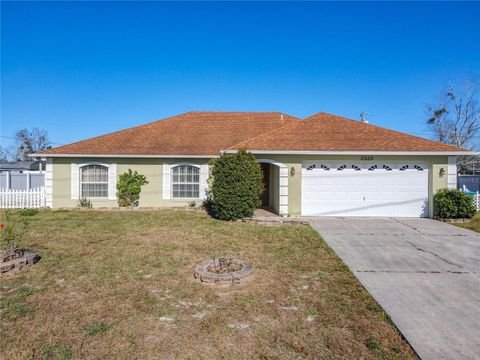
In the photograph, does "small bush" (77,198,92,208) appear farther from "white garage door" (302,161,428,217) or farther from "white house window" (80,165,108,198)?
"white garage door" (302,161,428,217)

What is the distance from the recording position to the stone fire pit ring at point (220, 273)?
17.5 ft

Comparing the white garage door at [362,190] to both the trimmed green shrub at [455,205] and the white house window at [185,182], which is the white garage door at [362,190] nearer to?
the trimmed green shrub at [455,205]

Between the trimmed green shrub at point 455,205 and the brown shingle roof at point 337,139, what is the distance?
174 centimetres

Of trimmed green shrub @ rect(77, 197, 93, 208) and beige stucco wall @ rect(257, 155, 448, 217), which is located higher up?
beige stucco wall @ rect(257, 155, 448, 217)

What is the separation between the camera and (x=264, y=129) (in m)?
17.1

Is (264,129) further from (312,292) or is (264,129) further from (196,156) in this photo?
(312,292)

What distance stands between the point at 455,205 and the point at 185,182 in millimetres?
11105

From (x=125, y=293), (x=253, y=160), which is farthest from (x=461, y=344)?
(x=253, y=160)

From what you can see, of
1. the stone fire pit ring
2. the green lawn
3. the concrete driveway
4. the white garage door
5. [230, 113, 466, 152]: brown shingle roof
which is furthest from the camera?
the white garage door

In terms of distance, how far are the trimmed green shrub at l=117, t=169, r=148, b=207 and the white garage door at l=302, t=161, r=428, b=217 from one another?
7.71 meters

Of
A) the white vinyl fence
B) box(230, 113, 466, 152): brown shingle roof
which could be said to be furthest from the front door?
the white vinyl fence

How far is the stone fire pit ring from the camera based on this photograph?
17.5 feet

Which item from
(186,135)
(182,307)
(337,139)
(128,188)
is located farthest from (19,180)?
(182,307)

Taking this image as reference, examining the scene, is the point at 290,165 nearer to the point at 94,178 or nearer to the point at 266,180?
the point at 266,180
